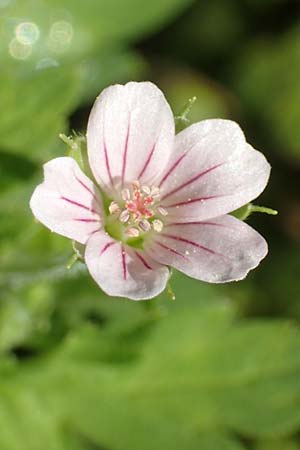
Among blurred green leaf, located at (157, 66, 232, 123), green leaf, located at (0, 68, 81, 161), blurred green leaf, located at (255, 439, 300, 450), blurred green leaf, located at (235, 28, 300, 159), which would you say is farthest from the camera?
blurred green leaf, located at (235, 28, 300, 159)

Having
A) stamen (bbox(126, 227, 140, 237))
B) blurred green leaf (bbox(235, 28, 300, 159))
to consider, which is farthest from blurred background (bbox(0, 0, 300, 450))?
blurred green leaf (bbox(235, 28, 300, 159))

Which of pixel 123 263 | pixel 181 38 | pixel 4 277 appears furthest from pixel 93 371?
pixel 181 38

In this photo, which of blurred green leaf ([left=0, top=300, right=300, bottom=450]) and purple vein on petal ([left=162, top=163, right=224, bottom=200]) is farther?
blurred green leaf ([left=0, top=300, right=300, bottom=450])

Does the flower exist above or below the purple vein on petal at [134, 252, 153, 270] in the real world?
above

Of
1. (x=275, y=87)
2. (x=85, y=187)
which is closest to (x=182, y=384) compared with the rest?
(x=85, y=187)

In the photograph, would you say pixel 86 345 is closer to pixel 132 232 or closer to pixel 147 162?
pixel 132 232

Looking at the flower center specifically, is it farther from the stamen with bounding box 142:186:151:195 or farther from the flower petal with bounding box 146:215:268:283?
the flower petal with bounding box 146:215:268:283

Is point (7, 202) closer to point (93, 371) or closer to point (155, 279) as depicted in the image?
point (93, 371)
